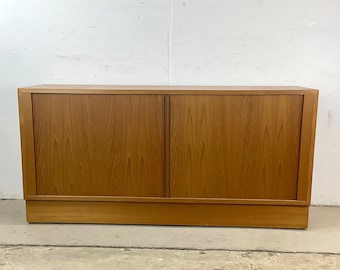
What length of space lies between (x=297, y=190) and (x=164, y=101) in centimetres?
88

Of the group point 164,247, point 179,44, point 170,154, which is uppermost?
point 179,44

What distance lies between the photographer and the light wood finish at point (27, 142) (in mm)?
2160

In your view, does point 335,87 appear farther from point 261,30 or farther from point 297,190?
point 297,190

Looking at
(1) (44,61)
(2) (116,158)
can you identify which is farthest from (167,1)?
(2) (116,158)

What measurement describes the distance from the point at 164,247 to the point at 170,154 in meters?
0.50

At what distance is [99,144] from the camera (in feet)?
7.23

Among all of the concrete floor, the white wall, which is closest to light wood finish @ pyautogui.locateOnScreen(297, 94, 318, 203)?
the concrete floor

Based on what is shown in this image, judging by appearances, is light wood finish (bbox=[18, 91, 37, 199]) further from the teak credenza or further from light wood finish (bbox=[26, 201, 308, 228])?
light wood finish (bbox=[26, 201, 308, 228])

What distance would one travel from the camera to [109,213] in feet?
7.49

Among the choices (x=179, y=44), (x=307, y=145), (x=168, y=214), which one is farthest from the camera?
(x=179, y=44)

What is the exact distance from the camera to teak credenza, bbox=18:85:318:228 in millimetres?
2143

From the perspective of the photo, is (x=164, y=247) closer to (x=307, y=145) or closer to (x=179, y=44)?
(x=307, y=145)

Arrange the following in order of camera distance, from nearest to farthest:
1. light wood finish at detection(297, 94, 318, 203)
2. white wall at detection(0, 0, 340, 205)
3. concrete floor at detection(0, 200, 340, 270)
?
concrete floor at detection(0, 200, 340, 270), light wood finish at detection(297, 94, 318, 203), white wall at detection(0, 0, 340, 205)

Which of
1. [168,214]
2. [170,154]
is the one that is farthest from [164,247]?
[170,154]
